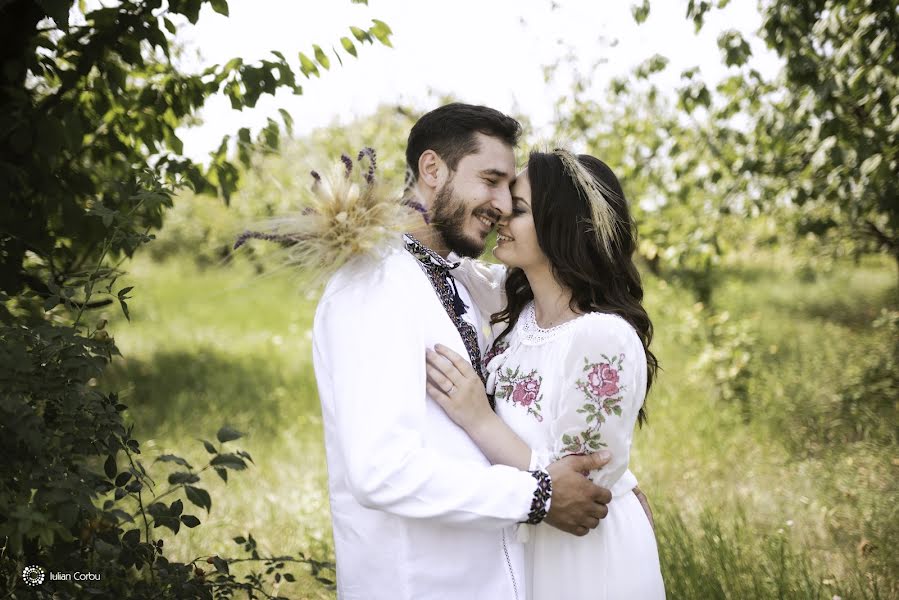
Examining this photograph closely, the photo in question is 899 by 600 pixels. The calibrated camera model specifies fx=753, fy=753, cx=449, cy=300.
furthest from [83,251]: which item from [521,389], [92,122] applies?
→ [521,389]

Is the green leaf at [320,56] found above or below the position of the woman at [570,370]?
above

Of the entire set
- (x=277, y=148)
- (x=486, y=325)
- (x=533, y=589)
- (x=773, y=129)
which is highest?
(x=773, y=129)

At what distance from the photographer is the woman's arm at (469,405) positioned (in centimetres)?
209

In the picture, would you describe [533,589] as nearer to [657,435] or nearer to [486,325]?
[486,325]

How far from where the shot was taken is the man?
1.90m

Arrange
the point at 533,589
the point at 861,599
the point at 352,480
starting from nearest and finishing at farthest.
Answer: the point at 352,480 → the point at 533,589 → the point at 861,599

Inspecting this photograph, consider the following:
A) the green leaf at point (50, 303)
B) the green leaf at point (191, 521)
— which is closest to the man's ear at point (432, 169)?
the green leaf at point (50, 303)

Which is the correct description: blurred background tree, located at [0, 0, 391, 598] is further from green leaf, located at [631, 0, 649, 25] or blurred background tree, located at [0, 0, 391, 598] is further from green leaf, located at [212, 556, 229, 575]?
green leaf, located at [631, 0, 649, 25]

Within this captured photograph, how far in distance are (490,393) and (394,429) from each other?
638 mm

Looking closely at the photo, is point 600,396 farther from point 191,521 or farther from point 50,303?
point 50,303

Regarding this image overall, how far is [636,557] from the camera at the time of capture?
2.30m

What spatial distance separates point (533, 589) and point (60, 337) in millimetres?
1575

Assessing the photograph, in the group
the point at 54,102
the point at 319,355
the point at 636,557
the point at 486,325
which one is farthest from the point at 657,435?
the point at 54,102

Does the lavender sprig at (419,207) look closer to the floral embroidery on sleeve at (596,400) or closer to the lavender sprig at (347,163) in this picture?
the lavender sprig at (347,163)
